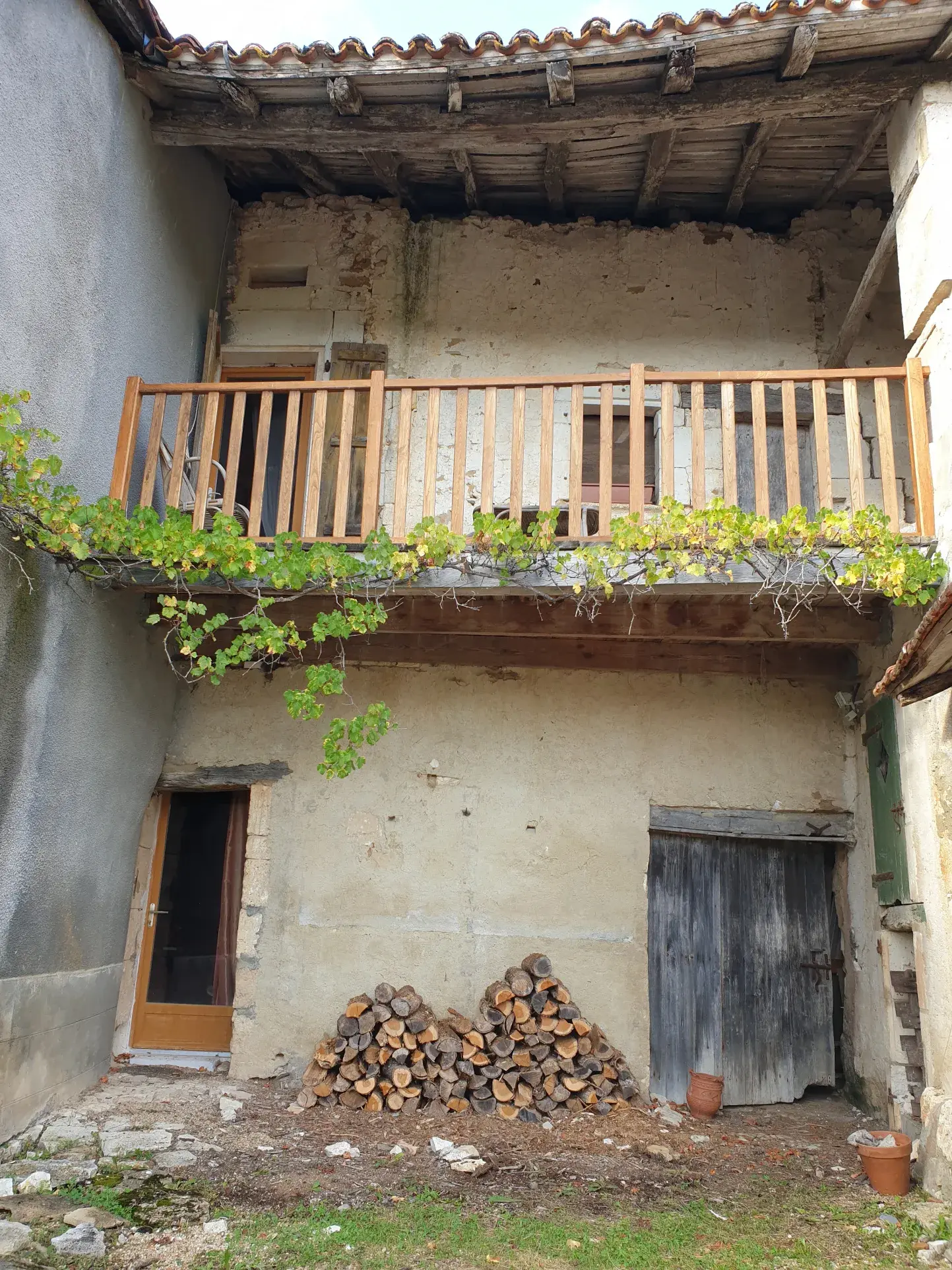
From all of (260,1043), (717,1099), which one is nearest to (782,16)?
(717,1099)

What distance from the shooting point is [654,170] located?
637 cm

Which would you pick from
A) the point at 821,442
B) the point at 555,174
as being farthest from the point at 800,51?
the point at 821,442

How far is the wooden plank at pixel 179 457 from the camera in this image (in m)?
5.21

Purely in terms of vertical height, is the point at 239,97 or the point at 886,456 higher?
the point at 239,97

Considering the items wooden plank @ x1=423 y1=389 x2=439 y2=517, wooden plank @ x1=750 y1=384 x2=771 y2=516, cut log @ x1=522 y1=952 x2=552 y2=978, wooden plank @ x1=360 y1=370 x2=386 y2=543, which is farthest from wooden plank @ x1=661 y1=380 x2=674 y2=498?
cut log @ x1=522 y1=952 x2=552 y2=978

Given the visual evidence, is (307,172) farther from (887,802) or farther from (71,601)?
(887,802)

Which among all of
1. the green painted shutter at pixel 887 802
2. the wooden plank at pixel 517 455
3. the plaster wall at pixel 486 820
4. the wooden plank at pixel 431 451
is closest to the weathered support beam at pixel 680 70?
the wooden plank at pixel 517 455

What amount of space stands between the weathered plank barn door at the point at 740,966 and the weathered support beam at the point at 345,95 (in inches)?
190

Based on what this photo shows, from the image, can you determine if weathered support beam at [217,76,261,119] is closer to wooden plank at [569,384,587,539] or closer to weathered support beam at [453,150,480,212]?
weathered support beam at [453,150,480,212]

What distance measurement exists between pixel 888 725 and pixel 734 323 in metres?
3.19

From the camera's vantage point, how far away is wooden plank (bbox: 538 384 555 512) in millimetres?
4832

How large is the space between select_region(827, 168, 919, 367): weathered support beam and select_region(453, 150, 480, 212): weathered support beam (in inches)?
106

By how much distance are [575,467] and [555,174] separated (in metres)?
2.75

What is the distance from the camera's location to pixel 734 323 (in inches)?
271
